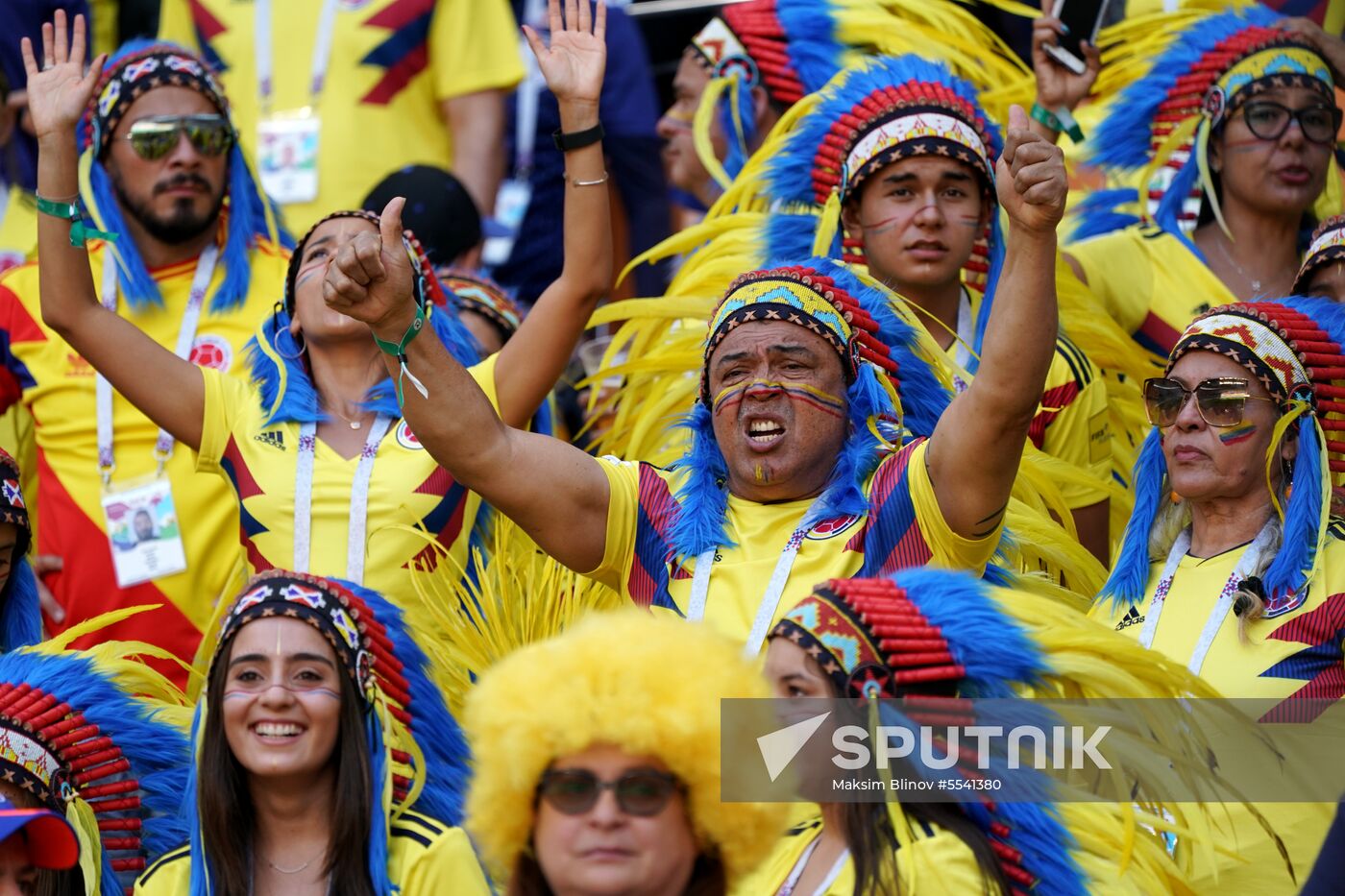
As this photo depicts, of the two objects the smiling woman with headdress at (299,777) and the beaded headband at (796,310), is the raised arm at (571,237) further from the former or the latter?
the smiling woman with headdress at (299,777)

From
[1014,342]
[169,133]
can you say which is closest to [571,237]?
[1014,342]

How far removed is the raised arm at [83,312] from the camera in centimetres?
463

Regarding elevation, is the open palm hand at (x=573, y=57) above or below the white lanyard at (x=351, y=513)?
above

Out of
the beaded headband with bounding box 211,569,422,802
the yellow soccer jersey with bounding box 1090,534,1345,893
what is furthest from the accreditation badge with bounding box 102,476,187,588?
the yellow soccer jersey with bounding box 1090,534,1345,893

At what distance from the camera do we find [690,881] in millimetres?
3062

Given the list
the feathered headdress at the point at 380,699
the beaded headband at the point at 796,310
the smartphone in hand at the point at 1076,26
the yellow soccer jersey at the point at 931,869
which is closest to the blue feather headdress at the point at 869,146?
the smartphone in hand at the point at 1076,26

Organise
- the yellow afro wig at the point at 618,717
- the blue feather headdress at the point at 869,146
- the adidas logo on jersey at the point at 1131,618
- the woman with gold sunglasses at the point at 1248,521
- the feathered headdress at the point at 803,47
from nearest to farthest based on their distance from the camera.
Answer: the yellow afro wig at the point at 618,717 → the woman with gold sunglasses at the point at 1248,521 → the adidas logo on jersey at the point at 1131,618 → the blue feather headdress at the point at 869,146 → the feathered headdress at the point at 803,47

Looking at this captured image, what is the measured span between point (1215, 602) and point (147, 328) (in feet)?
Result: 8.92

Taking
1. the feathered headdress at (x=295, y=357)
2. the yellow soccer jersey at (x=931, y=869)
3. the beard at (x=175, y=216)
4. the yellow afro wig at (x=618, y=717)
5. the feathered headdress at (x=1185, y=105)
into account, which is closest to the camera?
the yellow afro wig at (x=618, y=717)

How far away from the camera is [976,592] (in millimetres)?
3416

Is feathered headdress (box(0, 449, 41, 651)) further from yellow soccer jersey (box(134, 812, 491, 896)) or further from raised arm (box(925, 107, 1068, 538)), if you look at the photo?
raised arm (box(925, 107, 1068, 538))

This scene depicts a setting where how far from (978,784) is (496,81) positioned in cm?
365

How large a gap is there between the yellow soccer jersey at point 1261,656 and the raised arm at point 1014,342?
593mm

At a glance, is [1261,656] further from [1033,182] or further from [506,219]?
[506,219]
